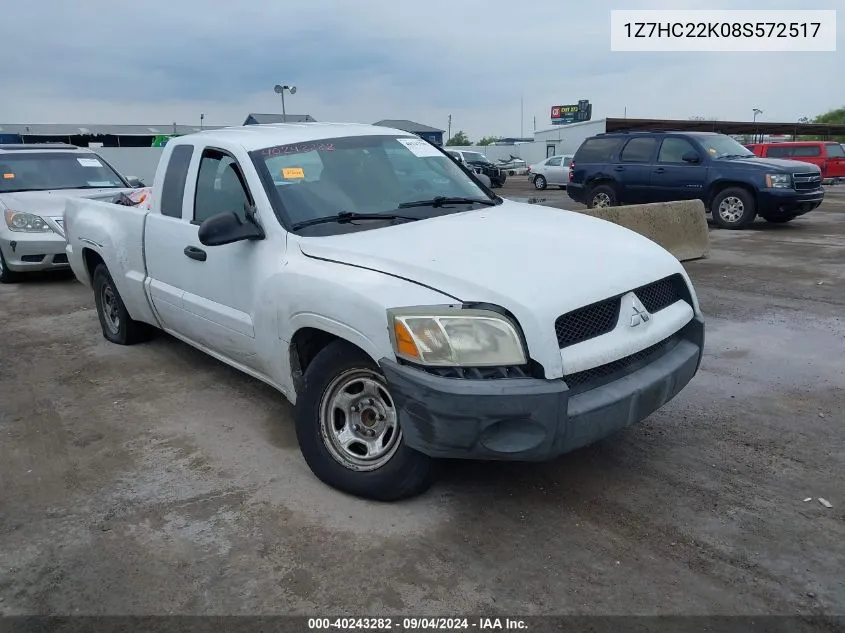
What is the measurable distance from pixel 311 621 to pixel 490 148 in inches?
2186

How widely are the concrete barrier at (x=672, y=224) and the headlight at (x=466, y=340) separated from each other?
6096 millimetres

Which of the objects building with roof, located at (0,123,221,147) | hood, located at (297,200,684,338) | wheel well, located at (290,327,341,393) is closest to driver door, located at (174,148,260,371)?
wheel well, located at (290,327,341,393)

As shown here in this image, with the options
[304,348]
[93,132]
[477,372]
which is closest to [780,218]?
[304,348]

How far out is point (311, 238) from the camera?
3.46m

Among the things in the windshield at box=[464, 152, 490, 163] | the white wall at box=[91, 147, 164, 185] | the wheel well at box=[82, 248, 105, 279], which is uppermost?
the white wall at box=[91, 147, 164, 185]

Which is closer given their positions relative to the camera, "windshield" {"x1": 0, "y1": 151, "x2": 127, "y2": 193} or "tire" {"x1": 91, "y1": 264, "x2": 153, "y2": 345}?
"tire" {"x1": 91, "y1": 264, "x2": 153, "y2": 345}

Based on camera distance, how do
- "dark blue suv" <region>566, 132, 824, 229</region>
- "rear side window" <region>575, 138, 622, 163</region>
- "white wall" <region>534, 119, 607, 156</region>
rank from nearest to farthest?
1. "dark blue suv" <region>566, 132, 824, 229</region>
2. "rear side window" <region>575, 138, 622, 163</region>
3. "white wall" <region>534, 119, 607, 156</region>

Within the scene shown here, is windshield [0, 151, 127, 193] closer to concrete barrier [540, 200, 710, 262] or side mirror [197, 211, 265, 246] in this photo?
concrete barrier [540, 200, 710, 262]

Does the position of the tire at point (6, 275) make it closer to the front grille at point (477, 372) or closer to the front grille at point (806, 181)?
the front grille at point (477, 372)

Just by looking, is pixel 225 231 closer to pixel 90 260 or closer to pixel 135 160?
pixel 90 260

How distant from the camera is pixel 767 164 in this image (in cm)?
1221

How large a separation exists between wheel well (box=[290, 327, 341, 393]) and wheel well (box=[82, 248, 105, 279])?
10.5ft

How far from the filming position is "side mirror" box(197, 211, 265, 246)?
3.47 m

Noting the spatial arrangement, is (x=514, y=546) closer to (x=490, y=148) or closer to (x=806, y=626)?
(x=806, y=626)
